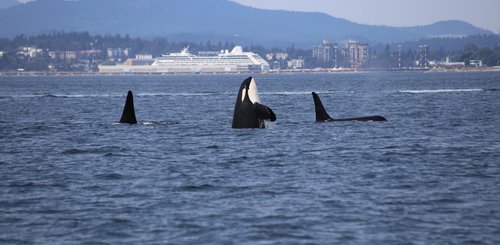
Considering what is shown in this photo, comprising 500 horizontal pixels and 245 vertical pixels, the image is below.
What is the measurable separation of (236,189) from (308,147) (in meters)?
9.87

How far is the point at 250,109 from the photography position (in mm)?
35281

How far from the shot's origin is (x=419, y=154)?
31.2 metres

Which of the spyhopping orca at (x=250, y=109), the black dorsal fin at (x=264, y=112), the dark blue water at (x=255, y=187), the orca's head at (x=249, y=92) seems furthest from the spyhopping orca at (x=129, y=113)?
the orca's head at (x=249, y=92)

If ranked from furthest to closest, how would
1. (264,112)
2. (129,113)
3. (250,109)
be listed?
(129,113) → (250,109) → (264,112)

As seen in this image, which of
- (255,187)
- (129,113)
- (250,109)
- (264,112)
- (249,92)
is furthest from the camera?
(129,113)

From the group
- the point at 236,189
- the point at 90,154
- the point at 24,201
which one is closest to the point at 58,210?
the point at 24,201

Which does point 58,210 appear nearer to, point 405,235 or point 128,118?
point 405,235

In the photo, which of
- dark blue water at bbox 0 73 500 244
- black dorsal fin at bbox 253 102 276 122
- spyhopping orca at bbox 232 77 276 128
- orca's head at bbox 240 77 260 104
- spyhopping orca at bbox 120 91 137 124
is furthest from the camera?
spyhopping orca at bbox 120 91 137 124

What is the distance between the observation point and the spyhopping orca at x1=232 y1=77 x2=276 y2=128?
33969 mm

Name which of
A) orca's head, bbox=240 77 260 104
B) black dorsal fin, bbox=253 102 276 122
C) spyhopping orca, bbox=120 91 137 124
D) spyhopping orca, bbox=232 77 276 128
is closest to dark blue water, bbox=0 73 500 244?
spyhopping orca, bbox=232 77 276 128

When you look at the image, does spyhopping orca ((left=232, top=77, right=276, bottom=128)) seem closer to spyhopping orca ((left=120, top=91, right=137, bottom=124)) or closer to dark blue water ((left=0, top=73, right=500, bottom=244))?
dark blue water ((left=0, top=73, right=500, bottom=244))

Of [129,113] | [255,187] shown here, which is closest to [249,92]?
[255,187]

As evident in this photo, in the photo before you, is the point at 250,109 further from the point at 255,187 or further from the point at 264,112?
the point at 255,187

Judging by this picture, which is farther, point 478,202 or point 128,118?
point 128,118
